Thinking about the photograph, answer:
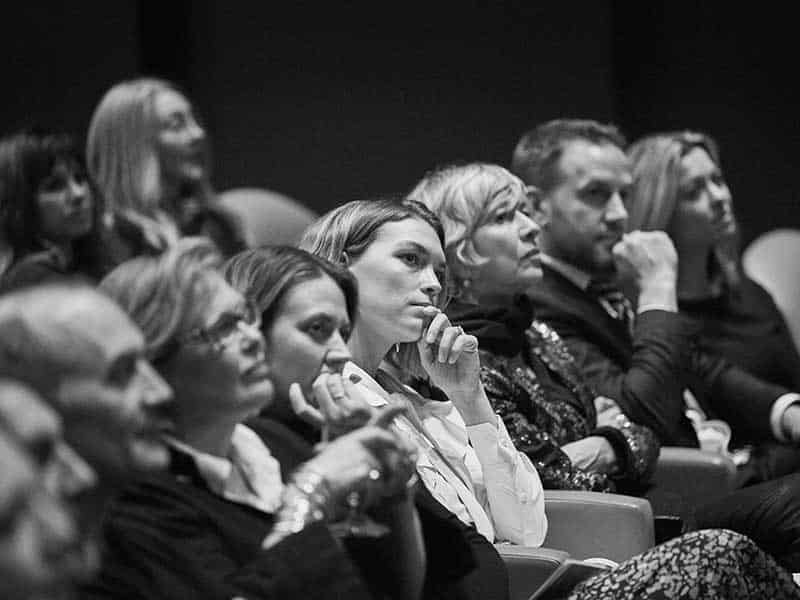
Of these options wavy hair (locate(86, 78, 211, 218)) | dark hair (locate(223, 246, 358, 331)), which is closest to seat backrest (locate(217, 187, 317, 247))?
wavy hair (locate(86, 78, 211, 218))

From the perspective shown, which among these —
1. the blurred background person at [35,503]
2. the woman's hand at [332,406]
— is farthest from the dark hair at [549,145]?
the blurred background person at [35,503]

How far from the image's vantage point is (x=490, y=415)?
9.16ft

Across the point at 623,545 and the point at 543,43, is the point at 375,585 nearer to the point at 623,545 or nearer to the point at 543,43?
the point at 623,545

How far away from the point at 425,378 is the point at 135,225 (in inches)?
48.5

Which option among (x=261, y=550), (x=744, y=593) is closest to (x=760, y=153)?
(x=744, y=593)

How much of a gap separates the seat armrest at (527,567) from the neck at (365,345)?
37cm

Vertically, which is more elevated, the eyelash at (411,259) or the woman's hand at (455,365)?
the eyelash at (411,259)

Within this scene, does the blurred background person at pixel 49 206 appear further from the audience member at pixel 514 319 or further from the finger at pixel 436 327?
the finger at pixel 436 327

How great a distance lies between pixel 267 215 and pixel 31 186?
46.2 inches

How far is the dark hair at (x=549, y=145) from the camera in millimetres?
4016

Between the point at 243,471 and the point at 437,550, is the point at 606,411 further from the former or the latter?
the point at 243,471

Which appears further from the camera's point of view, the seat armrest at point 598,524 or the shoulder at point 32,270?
the shoulder at point 32,270

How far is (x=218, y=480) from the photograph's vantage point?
6.34ft

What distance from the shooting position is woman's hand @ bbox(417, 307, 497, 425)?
2.69 m
